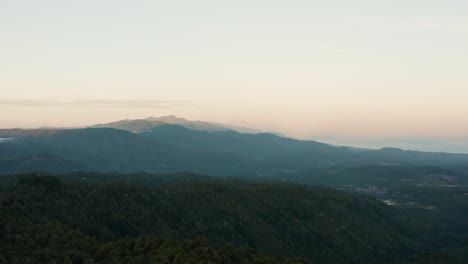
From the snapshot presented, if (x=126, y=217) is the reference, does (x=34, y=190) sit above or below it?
above

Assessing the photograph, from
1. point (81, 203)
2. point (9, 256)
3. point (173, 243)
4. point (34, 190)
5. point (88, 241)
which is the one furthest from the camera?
point (81, 203)

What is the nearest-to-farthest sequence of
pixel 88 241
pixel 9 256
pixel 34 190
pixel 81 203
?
pixel 9 256 < pixel 88 241 < pixel 34 190 < pixel 81 203

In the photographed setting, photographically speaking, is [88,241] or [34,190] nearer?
[88,241]

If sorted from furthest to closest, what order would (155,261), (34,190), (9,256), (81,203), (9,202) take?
(81,203)
(34,190)
(9,202)
(9,256)
(155,261)

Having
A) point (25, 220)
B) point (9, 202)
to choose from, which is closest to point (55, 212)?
point (9, 202)

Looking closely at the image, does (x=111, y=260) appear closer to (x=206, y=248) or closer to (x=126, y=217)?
(x=206, y=248)

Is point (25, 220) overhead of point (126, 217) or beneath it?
overhead

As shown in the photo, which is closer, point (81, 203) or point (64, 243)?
point (64, 243)

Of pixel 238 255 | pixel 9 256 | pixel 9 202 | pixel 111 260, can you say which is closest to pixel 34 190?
pixel 9 202

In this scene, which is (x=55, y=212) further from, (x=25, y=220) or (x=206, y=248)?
(x=206, y=248)
